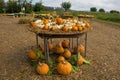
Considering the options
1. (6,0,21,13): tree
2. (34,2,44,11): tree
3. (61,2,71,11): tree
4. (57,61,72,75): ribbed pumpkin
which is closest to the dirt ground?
(57,61,72,75): ribbed pumpkin

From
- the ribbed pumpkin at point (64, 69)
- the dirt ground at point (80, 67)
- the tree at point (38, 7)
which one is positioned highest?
the tree at point (38, 7)

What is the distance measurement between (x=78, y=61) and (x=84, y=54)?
773 mm

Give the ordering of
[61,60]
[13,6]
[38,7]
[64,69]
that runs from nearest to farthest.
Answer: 1. [64,69]
2. [61,60]
3. [13,6]
4. [38,7]

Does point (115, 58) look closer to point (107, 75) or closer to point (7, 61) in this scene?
point (107, 75)

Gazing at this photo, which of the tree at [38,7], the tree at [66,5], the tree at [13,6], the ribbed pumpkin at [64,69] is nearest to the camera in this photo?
the ribbed pumpkin at [64,69]

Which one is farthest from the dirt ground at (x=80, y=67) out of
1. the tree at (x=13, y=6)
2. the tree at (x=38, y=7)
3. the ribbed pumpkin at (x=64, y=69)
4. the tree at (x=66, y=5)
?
the tree at (x=66, y=5)

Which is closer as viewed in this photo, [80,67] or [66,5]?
[80,67]

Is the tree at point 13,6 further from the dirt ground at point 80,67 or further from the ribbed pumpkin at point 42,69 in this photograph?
the ribbed pumpkin at point 42,69

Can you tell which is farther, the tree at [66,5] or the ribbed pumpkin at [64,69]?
the tree at [66,5]

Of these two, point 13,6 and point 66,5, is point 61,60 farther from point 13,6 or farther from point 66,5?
point 66,5

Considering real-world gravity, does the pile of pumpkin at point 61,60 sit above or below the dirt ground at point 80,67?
above

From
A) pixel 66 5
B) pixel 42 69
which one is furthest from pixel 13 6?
pixel 42 69

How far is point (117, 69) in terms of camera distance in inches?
170

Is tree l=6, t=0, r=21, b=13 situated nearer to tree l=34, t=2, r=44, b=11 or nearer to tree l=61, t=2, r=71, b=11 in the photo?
tree l=34, t=2, r=44, b=11
